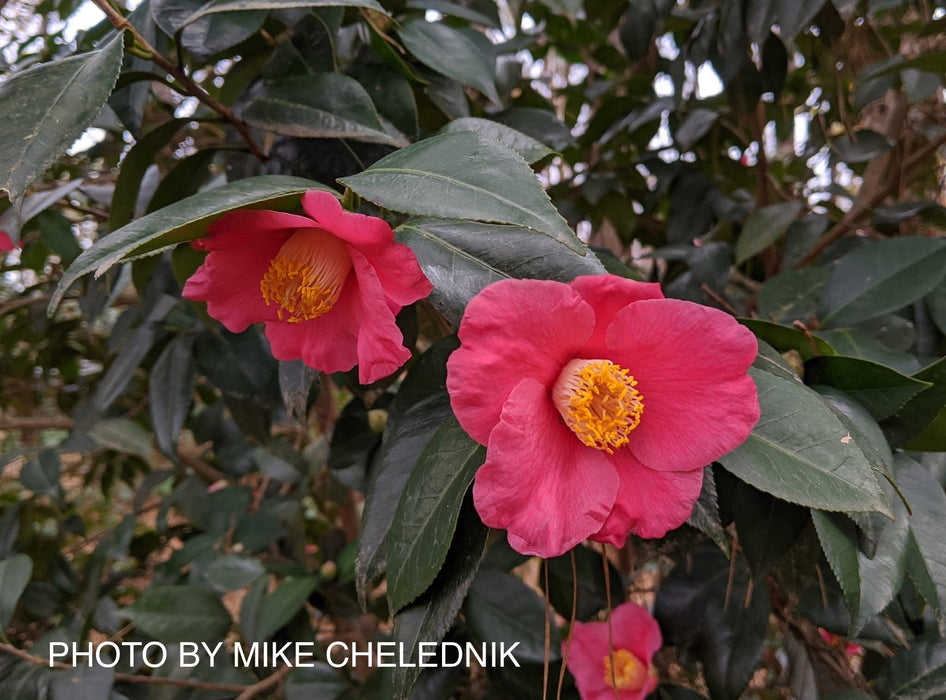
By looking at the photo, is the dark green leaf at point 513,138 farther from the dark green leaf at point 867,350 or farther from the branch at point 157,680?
the branch at point 157,680

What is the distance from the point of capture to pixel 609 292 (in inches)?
15.5

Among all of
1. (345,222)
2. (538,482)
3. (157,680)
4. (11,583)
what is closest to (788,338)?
(538,482)

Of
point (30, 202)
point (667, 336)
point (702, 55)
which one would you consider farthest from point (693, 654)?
point (30, 202)

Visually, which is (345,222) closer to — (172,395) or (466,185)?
(466,185)

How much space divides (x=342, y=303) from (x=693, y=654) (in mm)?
737

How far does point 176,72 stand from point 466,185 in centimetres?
35

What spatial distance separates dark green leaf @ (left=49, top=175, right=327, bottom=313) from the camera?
1.17ft

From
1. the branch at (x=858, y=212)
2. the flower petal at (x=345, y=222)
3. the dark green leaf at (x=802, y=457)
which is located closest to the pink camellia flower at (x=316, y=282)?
the flower petal at (x=345, y=222)

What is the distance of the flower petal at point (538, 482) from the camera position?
0.37 meters

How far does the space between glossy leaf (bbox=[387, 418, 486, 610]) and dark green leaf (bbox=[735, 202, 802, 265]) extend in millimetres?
659

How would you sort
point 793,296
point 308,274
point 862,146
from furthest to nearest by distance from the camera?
point 862,146 → point 793,296 → point 308,274

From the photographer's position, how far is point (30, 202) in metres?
0.77

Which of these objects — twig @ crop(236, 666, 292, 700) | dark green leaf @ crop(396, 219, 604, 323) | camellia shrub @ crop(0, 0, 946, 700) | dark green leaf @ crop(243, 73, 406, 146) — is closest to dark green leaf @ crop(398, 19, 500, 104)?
camellia shrub @ crop(0, 0, 946, 700)

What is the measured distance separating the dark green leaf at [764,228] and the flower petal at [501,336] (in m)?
0.62
